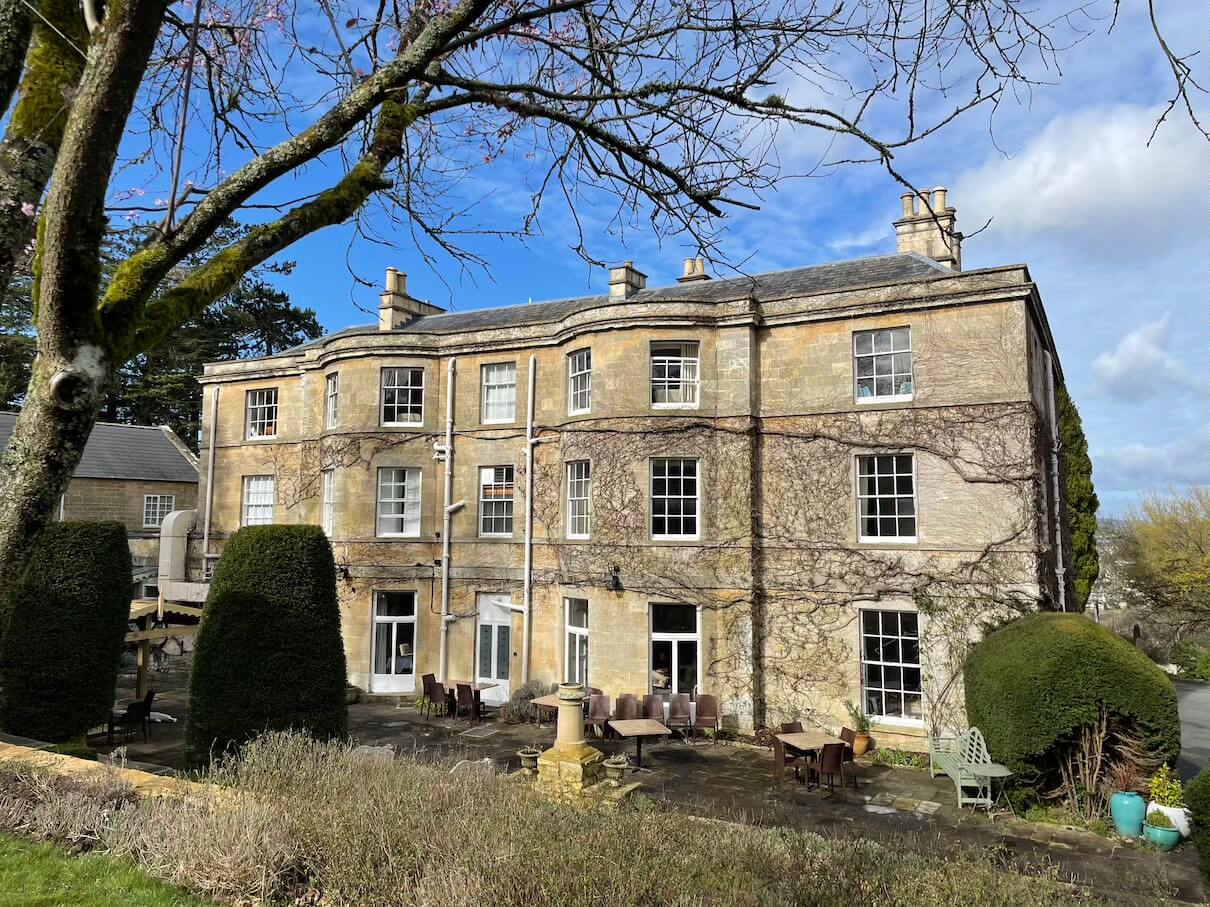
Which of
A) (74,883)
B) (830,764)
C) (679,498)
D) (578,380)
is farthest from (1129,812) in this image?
(578,380)

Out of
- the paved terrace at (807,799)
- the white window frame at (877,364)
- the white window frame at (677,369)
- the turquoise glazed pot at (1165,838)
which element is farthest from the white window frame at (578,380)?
the turquoise glazed pot at (1165,838)

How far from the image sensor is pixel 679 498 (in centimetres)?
1708

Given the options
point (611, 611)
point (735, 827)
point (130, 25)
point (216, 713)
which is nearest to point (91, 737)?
point (216, 713)

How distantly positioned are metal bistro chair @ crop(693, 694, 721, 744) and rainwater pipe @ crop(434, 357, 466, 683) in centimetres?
724

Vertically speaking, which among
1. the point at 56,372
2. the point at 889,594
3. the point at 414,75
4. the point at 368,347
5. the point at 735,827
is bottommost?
the point at 735,827

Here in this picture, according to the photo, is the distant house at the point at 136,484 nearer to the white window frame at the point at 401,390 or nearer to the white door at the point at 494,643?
the white window frame at the point at 401,390

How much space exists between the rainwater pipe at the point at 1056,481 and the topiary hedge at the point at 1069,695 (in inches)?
213

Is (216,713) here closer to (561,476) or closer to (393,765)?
(393,765)

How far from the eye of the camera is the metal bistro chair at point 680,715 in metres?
15.8

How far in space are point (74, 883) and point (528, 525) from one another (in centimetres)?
1426

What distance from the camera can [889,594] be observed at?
15.6m

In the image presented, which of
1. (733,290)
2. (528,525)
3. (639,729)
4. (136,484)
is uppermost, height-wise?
(733,290)

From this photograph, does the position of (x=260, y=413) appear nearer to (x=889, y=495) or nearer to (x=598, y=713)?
(x=598, y=713)

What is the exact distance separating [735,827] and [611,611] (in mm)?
10486
